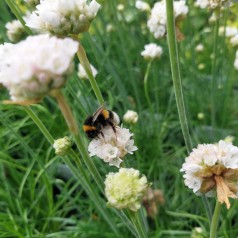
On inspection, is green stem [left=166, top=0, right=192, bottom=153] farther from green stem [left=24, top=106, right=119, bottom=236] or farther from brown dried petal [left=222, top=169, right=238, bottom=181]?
green stem [left=24, top=106, right=119, bottom=236]

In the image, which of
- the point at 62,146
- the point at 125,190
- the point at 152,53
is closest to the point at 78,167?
the point at 62,146

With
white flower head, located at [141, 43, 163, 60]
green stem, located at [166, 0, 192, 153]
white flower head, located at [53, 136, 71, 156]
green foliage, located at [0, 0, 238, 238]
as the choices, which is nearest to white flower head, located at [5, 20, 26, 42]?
green foliage, located at [0, 0, 238, 238]

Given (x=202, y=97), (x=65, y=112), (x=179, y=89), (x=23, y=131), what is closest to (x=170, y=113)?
(x=202, y=97)

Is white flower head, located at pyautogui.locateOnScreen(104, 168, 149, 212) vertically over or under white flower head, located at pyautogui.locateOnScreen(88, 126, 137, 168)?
under

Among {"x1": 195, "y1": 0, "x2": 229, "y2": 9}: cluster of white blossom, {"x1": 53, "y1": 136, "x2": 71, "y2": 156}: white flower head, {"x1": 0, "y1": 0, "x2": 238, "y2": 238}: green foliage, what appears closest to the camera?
{"x1": 53, "y1": 136, "x2": 71, "y2": 156}: white flower head

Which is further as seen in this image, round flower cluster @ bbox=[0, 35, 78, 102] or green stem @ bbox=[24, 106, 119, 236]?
green stem @ bbox=[24, 106, 119, 236]

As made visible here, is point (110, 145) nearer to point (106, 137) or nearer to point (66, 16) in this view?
point (106, 137)
